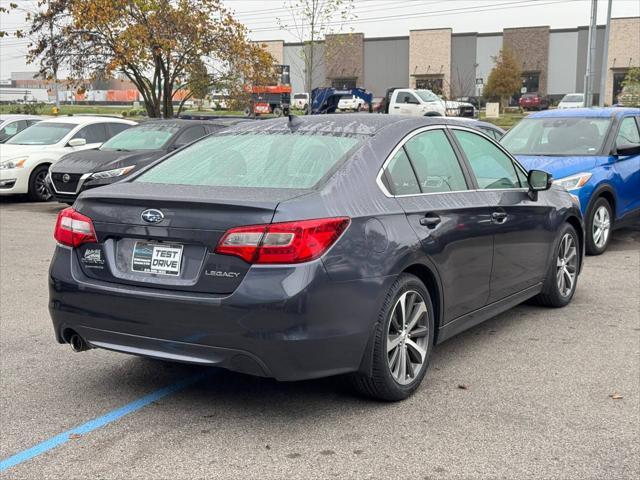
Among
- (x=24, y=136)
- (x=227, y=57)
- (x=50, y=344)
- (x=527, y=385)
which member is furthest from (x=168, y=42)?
(x=527, y=385)

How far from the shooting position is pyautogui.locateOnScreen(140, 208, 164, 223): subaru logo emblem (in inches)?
166

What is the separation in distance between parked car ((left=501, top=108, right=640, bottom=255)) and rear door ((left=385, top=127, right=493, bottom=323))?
437 centimetres

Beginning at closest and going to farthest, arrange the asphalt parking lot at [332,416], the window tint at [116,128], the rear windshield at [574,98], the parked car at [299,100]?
the asphalt parking lot at [332,416] → the window tint at [116,128] → the rear windshield at [574,98] → the parked car at [299,100]

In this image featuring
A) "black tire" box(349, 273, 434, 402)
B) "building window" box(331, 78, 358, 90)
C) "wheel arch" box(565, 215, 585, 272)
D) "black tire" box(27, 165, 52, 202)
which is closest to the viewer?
"black tire" box(349, 273, 434, 402)

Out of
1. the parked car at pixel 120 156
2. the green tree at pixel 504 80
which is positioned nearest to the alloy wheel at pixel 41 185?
the parked car at pixel 120 156

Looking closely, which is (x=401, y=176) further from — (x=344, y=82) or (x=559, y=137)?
(x=344, y=82)

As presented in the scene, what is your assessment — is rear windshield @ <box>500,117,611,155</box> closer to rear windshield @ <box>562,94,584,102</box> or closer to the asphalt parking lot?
the asphalt parking lot

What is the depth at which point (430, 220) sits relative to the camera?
4852 millimetres

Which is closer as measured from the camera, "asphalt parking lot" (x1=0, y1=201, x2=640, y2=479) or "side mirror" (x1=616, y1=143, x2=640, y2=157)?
"asphalt parking lot" (x1=0, y1=201, x2=640, y2=479)

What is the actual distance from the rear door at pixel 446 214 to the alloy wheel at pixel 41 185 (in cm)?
1232

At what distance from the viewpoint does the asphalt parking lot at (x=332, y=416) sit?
378cm

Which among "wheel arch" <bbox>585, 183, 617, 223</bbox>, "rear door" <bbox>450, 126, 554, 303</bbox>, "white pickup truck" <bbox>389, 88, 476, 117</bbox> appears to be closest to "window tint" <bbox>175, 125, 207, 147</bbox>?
"wheel arch" <bbox>585, 183, 617, 223</bbox>

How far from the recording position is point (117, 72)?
2633 cm

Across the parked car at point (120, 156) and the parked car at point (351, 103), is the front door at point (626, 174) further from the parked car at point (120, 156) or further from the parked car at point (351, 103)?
the parked car at point (351, 103)
